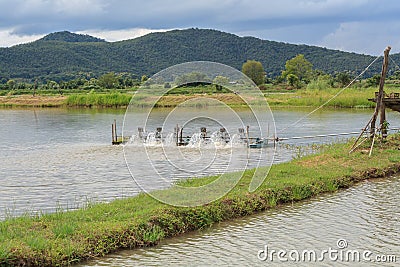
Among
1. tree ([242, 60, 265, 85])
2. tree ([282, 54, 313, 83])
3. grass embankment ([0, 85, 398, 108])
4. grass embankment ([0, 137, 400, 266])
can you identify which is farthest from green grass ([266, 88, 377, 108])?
grass embankment ([0, 137, 400, 266])

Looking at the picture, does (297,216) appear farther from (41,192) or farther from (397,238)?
(41,192)

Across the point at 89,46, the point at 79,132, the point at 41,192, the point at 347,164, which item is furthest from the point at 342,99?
the point at 89,46

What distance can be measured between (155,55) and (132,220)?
4856 inches

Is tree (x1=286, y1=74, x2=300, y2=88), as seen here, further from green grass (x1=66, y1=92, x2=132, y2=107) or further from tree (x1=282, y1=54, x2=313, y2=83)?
green grass (x1=66, y1=92, x2=132, y2=107)

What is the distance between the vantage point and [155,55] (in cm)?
13025

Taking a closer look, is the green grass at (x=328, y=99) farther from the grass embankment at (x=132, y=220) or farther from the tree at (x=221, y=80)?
the grass embankment at (x=132, y=220)

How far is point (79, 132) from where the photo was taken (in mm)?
31219

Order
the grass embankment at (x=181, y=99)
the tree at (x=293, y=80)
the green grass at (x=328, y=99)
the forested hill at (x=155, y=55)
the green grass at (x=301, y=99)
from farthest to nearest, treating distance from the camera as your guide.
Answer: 1. the forested hill at (x=155, y=55)
2. the tree at (x=293, y=80)
3. the grass embankment at (x=181, y=99)
4. the green grass at (x=301, y=99)
5. the green grass at (x=328, y=99)

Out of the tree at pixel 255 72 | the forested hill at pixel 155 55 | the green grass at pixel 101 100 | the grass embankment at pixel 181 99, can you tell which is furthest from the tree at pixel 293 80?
the forested hill at pixel 155 55

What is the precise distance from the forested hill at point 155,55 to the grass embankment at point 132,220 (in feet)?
345

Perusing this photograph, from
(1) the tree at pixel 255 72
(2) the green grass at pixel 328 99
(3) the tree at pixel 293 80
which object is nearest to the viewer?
(2) the green grass at pixel 328 99

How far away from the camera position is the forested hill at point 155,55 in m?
123

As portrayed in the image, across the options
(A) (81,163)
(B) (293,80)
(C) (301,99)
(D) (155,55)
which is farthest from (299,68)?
(A) (81,163)

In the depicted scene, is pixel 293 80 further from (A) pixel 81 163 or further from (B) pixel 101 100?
(A) pixel 81 163
